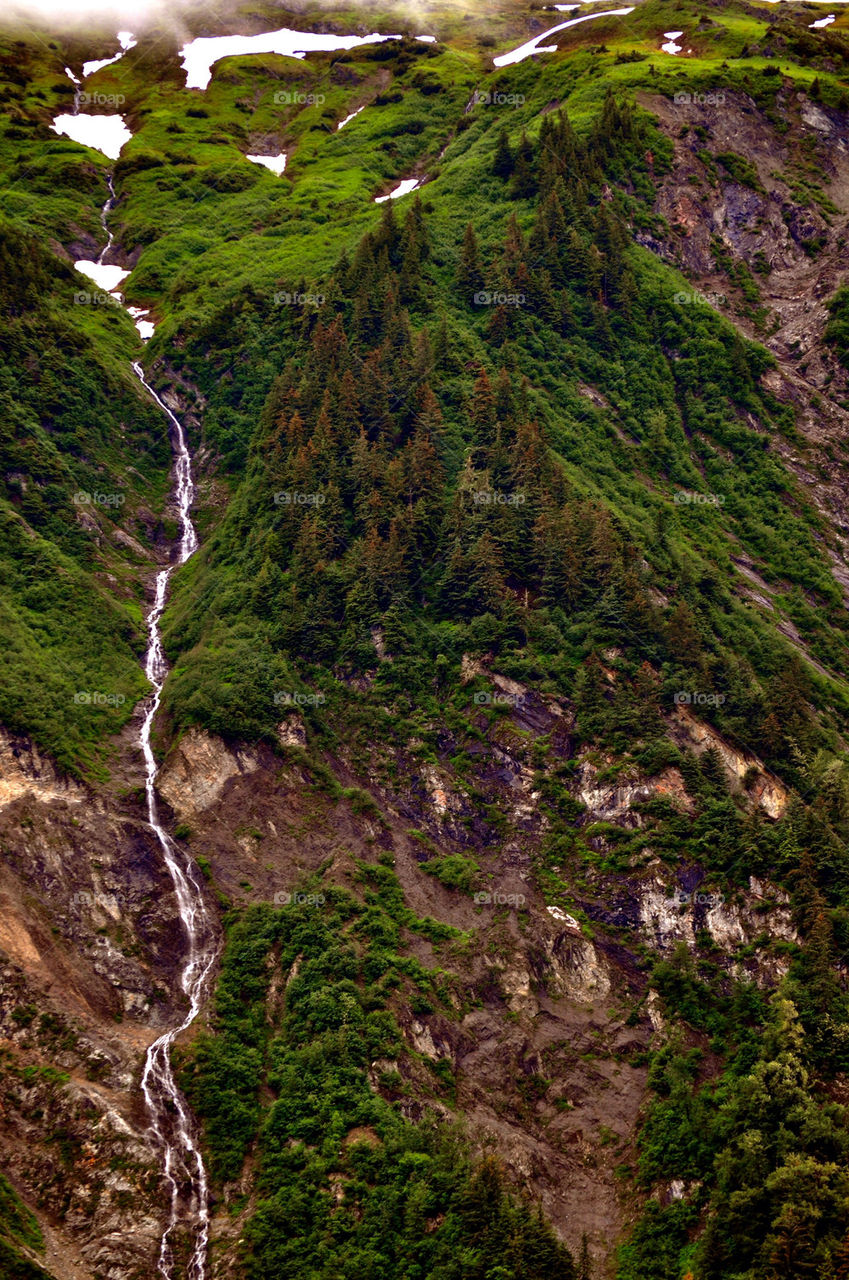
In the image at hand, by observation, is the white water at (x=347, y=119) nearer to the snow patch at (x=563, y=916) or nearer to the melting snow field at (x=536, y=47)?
the melting snow field at (x=536, y=47)

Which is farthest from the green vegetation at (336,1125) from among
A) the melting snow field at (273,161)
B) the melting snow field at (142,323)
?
the melting snow field at (273,161)

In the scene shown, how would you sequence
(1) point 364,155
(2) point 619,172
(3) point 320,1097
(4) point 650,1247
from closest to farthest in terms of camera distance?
(4) point 650,1247 < (3) point 320,1097 < (2) point 619,172 < (1) point 364,155

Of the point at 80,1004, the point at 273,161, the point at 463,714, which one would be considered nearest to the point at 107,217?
the point at 273,161

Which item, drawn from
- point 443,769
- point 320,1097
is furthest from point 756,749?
point 320,1097

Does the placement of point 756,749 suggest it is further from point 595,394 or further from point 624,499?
point 595,394

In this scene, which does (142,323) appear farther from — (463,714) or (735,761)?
(735,761)

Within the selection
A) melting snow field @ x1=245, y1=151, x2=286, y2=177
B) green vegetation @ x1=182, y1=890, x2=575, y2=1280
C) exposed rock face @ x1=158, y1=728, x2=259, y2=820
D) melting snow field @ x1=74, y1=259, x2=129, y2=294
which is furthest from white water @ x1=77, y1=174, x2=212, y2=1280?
melting snow field @ x1=245, y1=151, x2=286, y2=177
